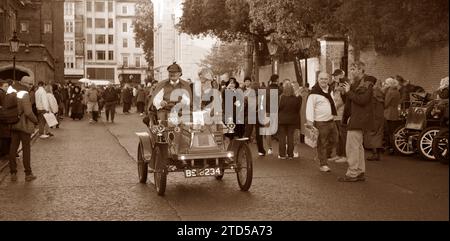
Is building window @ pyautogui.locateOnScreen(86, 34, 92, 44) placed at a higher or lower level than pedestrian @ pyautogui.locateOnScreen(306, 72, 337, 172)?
higher

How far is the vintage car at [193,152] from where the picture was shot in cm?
964

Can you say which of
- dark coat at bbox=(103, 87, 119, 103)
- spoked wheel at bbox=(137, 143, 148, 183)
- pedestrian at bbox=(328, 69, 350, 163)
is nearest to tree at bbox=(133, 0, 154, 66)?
dark coat at bbox=(103, 87, 119, 103)

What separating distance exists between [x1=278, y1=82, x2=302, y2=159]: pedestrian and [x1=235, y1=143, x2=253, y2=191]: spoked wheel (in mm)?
4137

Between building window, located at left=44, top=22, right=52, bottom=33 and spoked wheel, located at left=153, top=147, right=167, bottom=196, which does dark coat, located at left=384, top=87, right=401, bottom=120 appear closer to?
spoked wheel, located at left=153, top=147, right=167, bottom=196

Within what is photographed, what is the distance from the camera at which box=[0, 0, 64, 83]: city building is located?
4322 cm

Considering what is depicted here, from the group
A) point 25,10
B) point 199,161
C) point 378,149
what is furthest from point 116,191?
point 25,10

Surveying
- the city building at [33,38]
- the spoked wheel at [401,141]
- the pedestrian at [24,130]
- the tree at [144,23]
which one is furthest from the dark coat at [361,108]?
the tree at [144,23]

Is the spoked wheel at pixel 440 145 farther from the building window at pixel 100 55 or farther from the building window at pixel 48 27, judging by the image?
the building window at pixel 100 55

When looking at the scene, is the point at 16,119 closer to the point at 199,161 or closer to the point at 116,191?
the point at 116,191

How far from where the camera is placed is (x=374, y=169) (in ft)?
40.7

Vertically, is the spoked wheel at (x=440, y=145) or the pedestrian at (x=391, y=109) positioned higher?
the pedestrian at (x=391, y=109)

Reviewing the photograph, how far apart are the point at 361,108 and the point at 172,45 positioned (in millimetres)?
64147

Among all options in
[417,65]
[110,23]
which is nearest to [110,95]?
[417,65]
